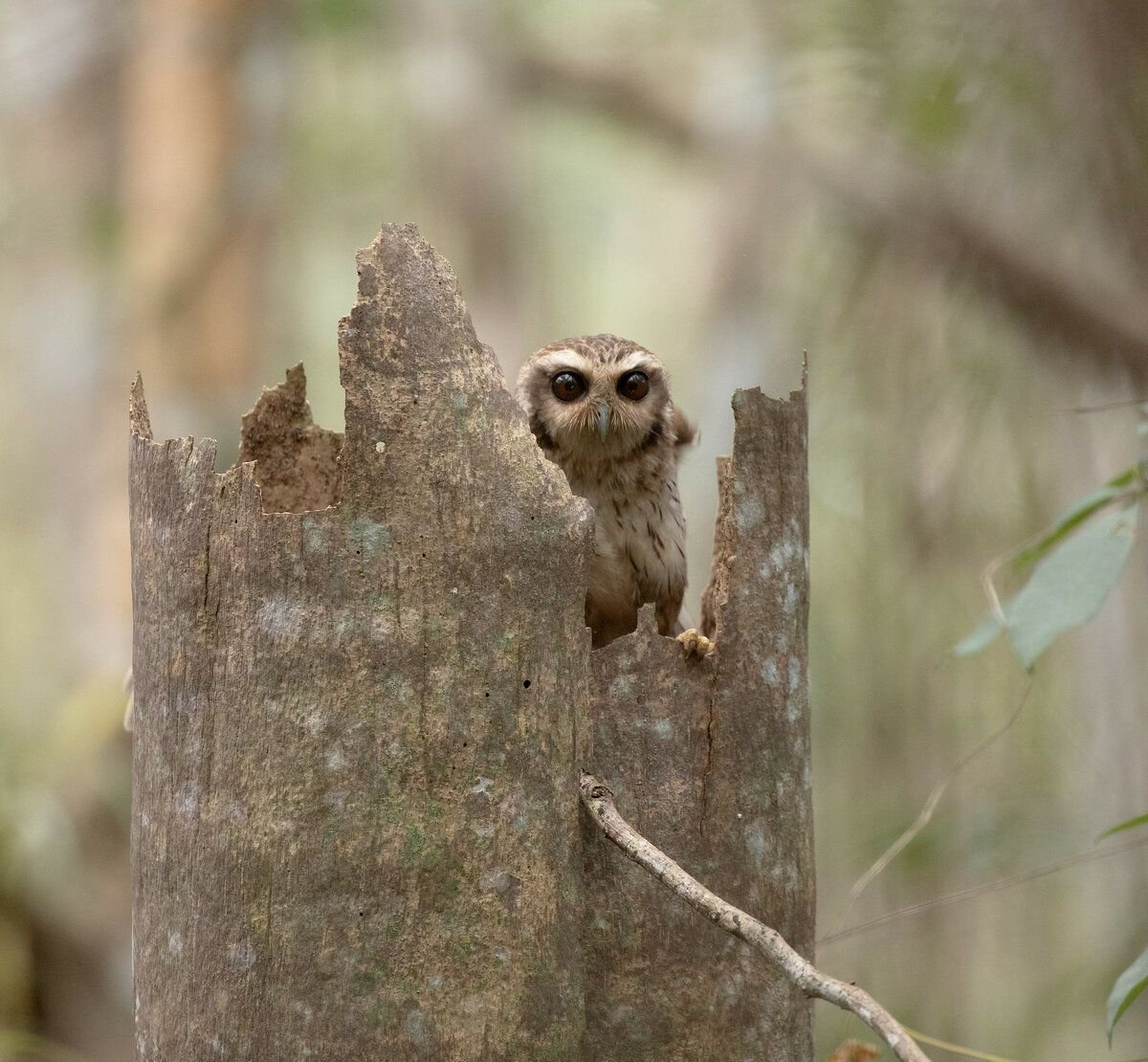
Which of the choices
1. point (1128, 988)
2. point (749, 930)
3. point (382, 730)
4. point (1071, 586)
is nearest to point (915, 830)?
point (1128, 988)

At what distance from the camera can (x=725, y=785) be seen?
2236 millimetres

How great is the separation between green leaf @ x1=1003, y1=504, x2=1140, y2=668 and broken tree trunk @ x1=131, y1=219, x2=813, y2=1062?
884 mm

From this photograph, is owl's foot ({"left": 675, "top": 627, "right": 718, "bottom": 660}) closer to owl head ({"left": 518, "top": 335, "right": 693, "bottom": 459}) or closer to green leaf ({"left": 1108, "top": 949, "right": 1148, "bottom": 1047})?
green leaf ({"left": 1108, "top": 949, "right": 1148, "bottom": 1047})

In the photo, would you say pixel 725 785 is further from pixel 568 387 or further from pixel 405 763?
pixel 568 387

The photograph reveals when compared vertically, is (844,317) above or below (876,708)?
above

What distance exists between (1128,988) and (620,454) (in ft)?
6.75

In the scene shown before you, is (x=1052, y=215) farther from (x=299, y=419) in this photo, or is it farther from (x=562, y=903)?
(x=562, y=903)

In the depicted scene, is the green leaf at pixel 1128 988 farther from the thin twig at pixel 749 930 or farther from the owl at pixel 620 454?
the owl at pixel 620 454

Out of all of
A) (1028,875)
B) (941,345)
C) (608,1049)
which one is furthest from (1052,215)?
(608,1049)

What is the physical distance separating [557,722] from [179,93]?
231 inches

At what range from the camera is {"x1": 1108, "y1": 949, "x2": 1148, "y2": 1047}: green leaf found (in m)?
2.26

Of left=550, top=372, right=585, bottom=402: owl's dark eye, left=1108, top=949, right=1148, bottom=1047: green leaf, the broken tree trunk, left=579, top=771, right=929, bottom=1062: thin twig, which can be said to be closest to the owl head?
left=550, top=372, right=585, bottom=402: owl's dark eye

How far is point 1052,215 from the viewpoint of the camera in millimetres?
4383

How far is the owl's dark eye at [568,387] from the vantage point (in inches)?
153
